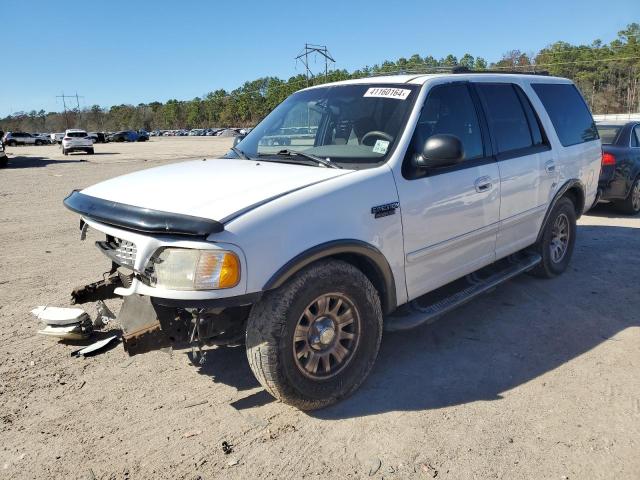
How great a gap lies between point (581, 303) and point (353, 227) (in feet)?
9.50

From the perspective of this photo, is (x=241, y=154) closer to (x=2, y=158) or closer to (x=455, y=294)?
(x=455, y=294)

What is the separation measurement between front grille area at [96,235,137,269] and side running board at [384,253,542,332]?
66.8 inches

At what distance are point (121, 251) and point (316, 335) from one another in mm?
1234

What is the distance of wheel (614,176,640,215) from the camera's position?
28.1 ft

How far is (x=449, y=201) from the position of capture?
3.64m

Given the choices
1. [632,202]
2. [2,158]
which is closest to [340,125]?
[632,202]

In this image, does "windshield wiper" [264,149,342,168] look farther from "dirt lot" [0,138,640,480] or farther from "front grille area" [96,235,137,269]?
"dirt lot" [0,138,640,480]

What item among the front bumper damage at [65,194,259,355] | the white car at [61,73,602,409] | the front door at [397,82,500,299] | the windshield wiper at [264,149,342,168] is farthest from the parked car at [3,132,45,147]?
the front door at [397,82,500,299]

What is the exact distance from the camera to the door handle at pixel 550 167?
482 centimetres

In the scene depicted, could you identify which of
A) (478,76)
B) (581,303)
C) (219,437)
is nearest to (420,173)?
(478,76)

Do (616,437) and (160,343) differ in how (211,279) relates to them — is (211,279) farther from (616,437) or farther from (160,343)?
(616,437)

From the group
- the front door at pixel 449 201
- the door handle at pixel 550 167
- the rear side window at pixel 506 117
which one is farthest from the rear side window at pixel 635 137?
the front door at pixel 449 201

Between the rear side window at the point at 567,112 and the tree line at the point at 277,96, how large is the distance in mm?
70234

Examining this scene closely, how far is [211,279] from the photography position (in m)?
2.58
